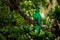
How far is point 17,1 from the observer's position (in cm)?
316

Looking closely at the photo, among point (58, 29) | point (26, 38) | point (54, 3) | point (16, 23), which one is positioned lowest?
point (58, 29)

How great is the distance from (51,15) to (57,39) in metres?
0.56

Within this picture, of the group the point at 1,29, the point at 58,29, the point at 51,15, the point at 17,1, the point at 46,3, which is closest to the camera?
the point at 17,1

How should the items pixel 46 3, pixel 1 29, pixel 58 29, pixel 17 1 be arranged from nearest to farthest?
pixel 17 1, pixel 58 29, pixel 1 29, pixel 46 3

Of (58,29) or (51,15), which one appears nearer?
(58,29)

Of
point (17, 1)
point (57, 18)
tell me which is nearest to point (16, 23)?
point (57, 18)

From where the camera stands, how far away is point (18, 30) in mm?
4590

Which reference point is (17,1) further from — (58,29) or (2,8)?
(2,8)

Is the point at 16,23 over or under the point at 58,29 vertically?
over

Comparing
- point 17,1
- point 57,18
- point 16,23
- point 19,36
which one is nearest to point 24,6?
point 16,23

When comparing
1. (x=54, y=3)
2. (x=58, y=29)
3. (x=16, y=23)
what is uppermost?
(x=54, y=3)

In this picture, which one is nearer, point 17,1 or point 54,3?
point 17,1

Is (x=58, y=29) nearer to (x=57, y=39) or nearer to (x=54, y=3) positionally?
(x=57, y=39)

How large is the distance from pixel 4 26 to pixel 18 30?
347mm
